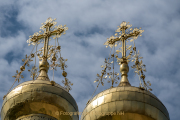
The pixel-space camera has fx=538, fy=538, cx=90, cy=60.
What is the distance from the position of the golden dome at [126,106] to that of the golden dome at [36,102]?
0.89m

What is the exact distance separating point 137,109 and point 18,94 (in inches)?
147

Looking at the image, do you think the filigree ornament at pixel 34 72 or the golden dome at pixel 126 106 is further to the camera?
the filigree ornament at pixel 34 72

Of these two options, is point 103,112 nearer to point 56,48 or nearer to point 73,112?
point 73,112

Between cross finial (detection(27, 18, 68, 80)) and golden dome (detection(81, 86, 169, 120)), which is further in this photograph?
cross finial (detection(27, 18, 68, 80))

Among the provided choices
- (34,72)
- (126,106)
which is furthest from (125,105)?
(34,72)

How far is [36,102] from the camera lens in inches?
649

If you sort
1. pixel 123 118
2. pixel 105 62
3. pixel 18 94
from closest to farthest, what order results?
pixel 123 118, pixel 18 94, pixel 105 62

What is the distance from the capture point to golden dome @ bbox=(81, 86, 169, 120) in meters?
15.7

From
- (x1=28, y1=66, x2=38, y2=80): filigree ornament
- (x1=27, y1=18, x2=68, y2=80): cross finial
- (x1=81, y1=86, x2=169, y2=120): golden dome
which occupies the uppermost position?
(x1=27, y1=18, x2=68, y2=80): cross finial

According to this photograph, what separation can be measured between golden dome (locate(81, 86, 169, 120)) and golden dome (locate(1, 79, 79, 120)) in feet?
2.92

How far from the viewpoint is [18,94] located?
54.6 ft

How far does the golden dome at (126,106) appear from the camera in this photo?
15.7 m

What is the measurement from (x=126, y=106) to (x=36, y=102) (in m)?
2.81

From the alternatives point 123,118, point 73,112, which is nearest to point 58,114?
point 73,112
